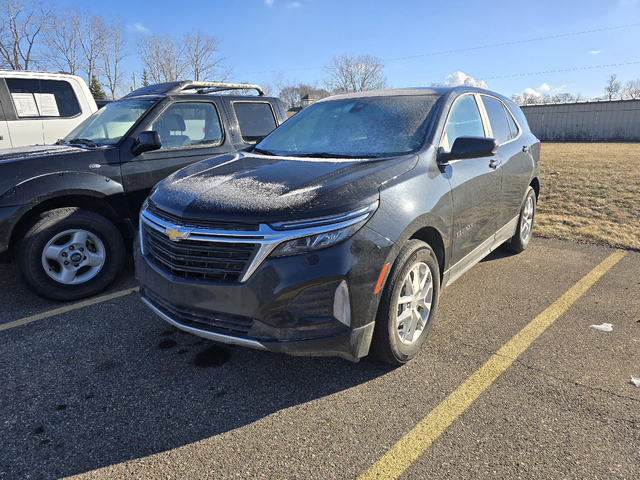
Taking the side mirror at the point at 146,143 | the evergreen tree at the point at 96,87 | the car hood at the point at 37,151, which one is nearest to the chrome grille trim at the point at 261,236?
the side mirror at the point at 146,143

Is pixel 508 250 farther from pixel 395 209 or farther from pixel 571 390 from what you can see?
pixel 395 209

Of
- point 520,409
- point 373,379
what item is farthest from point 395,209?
point 520,409

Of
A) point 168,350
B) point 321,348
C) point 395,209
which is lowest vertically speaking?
point 168,350

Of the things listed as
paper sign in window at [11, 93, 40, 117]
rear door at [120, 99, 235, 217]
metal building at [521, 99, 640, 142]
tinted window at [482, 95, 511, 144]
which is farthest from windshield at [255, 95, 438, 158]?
metal building at [521, 99, 640, 142]

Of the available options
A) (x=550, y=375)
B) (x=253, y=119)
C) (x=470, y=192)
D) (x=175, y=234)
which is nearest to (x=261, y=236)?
(x=175, y=234)

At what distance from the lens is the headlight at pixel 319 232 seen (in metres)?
2.34

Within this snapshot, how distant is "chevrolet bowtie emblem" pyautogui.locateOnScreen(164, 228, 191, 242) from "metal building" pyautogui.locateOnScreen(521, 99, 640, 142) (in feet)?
118

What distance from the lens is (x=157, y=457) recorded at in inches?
85.7

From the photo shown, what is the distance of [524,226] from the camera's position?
204 inches

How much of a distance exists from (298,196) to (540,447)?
1811mm

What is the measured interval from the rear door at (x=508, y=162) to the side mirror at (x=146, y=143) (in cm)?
327

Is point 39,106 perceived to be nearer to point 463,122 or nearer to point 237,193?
point 237,193

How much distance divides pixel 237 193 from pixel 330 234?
2.18ft

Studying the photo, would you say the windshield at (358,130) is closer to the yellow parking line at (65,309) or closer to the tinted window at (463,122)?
the tinted window at (463,122)
